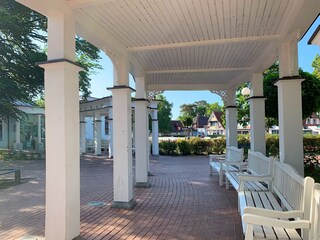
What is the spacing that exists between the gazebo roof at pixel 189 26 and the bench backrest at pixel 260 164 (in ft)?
7.11

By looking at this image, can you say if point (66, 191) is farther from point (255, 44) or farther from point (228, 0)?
point (255, 44)

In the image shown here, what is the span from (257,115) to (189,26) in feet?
12.8

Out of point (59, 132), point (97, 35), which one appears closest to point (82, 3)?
point (97, 35)

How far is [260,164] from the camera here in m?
6.01

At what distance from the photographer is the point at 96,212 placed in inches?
224

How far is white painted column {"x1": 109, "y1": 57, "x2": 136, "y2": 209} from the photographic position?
592cm

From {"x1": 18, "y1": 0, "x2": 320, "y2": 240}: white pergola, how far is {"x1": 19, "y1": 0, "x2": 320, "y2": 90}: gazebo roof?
0.6 inches

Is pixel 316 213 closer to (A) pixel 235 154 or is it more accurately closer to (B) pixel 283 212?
(B) pixel 283 212

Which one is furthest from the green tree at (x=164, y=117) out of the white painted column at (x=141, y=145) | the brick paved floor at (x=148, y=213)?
the brick paved floor at (x=148, y=213)

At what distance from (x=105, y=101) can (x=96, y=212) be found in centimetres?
1304

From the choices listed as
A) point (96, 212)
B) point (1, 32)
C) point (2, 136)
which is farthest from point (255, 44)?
point (2, 136)

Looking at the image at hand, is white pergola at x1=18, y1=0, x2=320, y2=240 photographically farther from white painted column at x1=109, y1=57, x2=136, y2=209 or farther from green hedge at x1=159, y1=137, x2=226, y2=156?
green hedge at x1=159, y1=137, x2=226, y2=156

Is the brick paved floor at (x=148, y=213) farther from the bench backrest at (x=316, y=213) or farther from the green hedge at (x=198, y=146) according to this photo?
the green hedge at (x=198, y=146)

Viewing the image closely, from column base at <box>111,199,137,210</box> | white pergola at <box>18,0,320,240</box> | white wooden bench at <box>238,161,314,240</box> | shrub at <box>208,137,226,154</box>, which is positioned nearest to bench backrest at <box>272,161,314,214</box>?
white wooden bench at <box>238,161,314,240</box>
